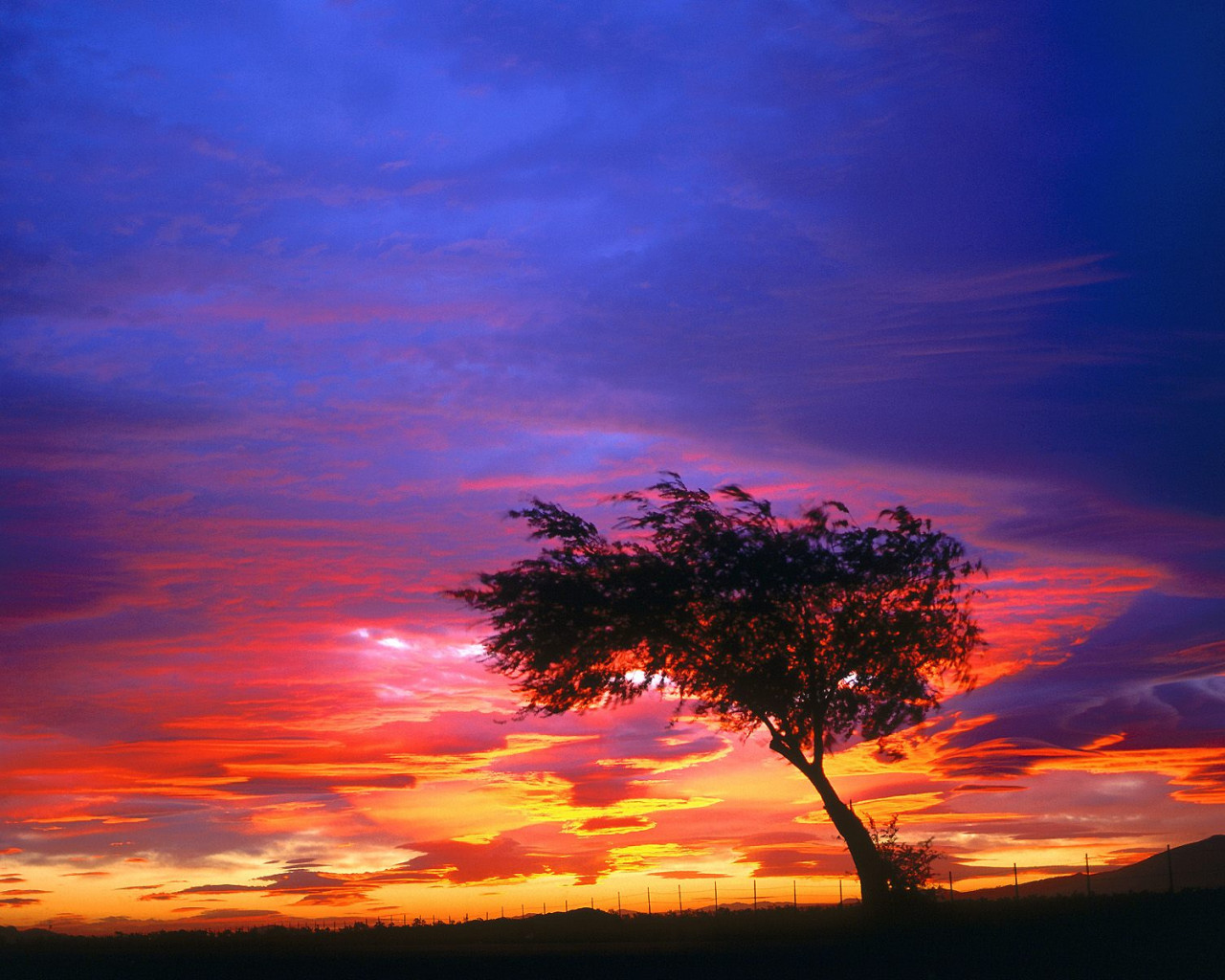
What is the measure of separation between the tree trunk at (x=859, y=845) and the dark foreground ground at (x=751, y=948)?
1.03 metres

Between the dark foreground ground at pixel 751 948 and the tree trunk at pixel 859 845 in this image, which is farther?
the tree trunk at pixel 859 845

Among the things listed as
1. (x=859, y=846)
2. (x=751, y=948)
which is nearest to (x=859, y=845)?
(x=859, y=846)

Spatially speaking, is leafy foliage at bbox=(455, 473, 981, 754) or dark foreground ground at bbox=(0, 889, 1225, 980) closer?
dark foreground ground at bbox=(0, 889, 1225, 980)

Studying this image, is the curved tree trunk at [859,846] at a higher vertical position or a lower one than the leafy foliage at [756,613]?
lower

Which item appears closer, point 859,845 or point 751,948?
point 751,948

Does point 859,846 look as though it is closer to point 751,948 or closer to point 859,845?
point 859,845

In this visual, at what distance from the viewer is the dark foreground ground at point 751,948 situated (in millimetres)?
24531

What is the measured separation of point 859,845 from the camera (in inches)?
1577

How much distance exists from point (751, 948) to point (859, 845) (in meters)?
11.4

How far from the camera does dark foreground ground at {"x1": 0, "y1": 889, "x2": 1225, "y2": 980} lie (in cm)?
2453

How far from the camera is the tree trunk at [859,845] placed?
39.2 m

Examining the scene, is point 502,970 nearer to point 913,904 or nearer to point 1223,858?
point 913,904

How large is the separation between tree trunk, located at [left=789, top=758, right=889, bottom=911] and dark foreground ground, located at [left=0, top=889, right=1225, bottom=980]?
1033mm

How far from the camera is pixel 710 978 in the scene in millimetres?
23359
